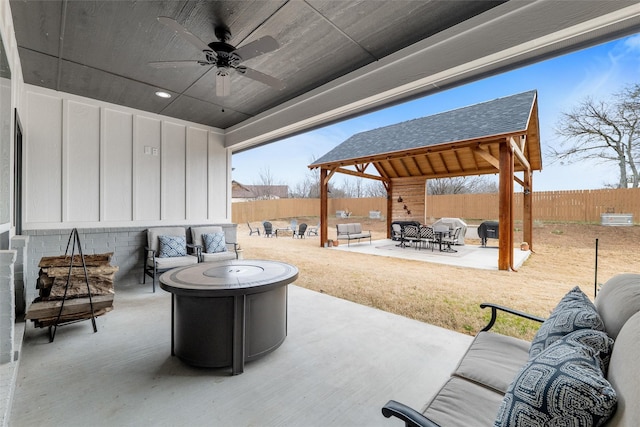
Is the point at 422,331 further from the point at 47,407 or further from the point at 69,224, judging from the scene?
the point at 69,224

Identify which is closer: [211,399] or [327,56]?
[211,399]

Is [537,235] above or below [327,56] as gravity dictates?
below

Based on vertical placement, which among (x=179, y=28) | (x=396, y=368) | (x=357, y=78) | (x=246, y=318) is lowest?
(x=396, y=368)

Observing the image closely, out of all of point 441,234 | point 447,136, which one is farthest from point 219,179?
point 441,234

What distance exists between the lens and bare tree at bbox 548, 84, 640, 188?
11.8ft

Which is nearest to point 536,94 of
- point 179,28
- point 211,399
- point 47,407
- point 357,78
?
point 357,78

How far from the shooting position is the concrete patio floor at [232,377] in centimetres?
169

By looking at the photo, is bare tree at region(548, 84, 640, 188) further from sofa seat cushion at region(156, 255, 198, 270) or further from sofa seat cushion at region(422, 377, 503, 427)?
sofa seat cushion at region(156, 255, 198, 270)

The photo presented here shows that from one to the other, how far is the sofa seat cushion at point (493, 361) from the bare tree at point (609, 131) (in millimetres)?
3848

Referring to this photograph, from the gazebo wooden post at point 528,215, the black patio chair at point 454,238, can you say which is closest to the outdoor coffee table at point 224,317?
the black patio chair at point 454,238

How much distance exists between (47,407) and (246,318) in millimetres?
1292

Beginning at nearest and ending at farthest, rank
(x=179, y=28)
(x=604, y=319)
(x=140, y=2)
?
1. (x=604, y=319)
2. (x=179, y=28)
3. (x=140, y=2)

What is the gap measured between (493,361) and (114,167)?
5459 mm

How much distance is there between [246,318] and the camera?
2176 mm
